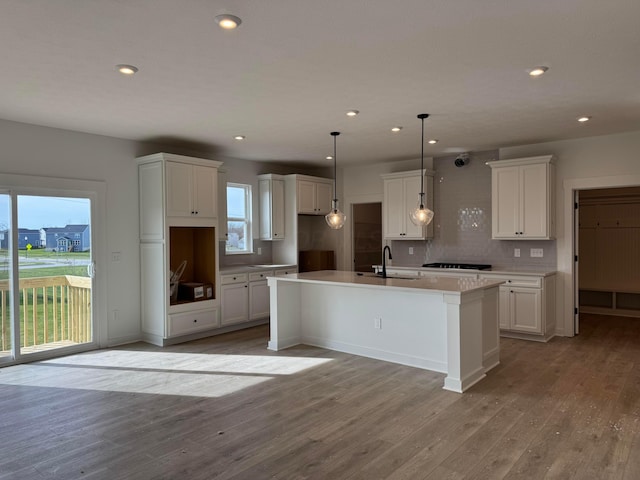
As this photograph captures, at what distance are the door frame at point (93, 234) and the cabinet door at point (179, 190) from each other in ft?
2.51

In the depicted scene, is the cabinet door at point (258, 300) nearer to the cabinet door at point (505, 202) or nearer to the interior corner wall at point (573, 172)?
the cabinet door at point (505, 202)

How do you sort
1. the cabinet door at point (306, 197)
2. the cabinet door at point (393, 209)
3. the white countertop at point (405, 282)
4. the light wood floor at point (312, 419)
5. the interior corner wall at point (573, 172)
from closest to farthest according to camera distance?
1. the light wood floor at point (312, 419)
2. the white countertop at point (405, 282)
3. the interior corner wall at point (573, 172)
4. the cabinet door at point (393, 209)
5. the cabinet door at point (306, 197)

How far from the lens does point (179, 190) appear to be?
5629 mm

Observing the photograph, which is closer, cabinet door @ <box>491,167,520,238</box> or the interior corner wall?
the interior corner wall

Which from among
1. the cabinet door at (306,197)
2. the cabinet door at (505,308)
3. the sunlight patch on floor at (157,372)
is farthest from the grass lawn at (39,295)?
the cabinet door at (505,308)

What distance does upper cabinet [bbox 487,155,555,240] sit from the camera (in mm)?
5777

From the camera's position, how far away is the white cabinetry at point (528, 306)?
556 cm

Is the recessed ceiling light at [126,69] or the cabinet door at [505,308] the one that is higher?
the recessed ceiling light at [126,69]

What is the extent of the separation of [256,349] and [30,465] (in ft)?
9.25

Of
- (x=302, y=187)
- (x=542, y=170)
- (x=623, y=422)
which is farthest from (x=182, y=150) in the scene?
(x=623, y=422)

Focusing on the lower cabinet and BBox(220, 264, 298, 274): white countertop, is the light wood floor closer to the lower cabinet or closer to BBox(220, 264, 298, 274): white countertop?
the lower cabinet

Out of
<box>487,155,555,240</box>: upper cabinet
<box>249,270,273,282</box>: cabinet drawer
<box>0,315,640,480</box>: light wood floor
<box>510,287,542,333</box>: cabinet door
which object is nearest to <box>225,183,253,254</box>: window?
<box>249,270,273,282</box>: cabinet drawer

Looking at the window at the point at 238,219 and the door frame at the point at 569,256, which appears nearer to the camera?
the door frame at the point at 569,256

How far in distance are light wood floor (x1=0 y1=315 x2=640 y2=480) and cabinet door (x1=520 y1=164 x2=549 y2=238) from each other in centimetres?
160
